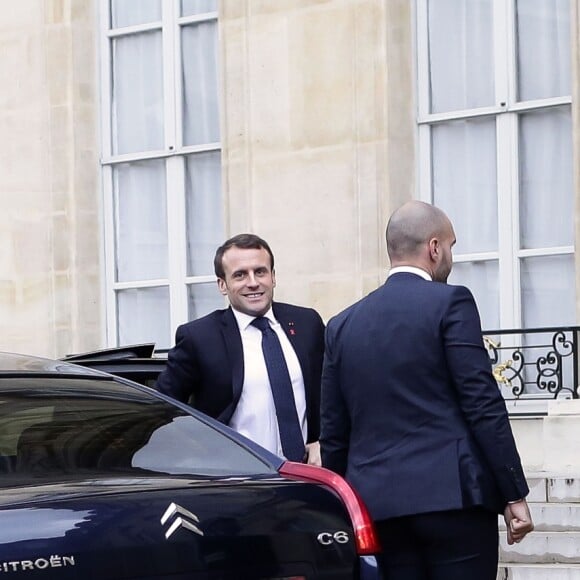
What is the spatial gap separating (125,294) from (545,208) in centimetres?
394

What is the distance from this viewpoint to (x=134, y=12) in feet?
44.7

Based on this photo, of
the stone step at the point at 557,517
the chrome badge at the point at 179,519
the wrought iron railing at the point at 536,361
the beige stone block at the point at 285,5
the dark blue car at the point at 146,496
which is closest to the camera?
the dark blue car at the point at 146,496

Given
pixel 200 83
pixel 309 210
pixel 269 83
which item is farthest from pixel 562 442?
pixel 200 83

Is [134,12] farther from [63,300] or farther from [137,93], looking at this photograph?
[63,300]

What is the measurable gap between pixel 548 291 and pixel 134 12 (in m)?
4.41

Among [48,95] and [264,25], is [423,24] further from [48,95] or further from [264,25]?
[48,95]

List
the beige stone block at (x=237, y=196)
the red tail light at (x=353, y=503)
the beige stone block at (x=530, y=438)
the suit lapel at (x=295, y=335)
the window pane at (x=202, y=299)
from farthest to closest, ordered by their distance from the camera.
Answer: the window pane at (x=202, y=299)
the beige stone block at (x=237, y=196)
the beige stone block at (x=530, y=438)
the suit lapel at (x=295, y=335)
the red tail light at (x=353, y=503)

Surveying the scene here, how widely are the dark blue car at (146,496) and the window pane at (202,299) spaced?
7.76 metres

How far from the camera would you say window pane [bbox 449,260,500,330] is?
11.6m

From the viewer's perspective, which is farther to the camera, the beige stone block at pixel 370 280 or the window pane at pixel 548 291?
the beige stone block at pixel 370 280

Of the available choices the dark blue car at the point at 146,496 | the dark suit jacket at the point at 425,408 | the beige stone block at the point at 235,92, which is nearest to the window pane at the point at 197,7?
the beige stone block at the point at 235,92

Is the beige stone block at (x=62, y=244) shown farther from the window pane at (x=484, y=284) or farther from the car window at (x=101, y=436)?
the car window at (x=101, y=436)

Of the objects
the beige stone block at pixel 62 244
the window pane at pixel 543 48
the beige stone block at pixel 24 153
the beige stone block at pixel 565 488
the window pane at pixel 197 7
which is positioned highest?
the window pane at pixel 197 7

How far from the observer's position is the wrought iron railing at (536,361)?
36.4 feet
